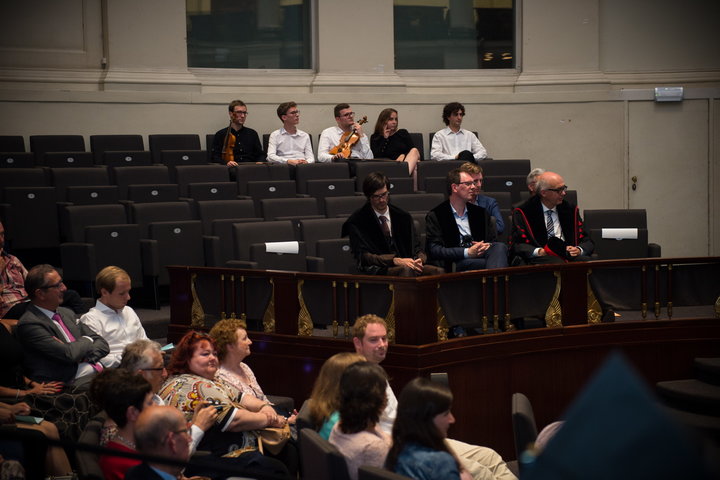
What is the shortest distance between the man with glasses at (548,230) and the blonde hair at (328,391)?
2675 millimetres

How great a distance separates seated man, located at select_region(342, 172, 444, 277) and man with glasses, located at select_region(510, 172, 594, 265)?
704 mm

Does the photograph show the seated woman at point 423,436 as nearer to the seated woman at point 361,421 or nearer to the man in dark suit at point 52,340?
the seated woman at point 361,421

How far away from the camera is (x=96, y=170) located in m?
7.73

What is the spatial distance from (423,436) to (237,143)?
611cm

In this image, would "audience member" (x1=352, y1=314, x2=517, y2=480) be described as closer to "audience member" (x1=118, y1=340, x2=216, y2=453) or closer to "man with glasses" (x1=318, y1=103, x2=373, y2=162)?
"audience member" (x1=118, y1=340, x2=216, y2=453)

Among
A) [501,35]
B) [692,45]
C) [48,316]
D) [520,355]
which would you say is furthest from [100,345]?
[692,45]

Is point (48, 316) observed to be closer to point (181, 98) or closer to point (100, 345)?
point (100, 345)

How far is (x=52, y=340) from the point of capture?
451 cm

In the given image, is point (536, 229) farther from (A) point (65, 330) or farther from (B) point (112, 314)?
(A) point (65, 330)

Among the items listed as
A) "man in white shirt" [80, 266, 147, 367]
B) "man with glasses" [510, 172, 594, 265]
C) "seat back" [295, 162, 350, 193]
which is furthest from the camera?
"seat back" [295, 162, 350, 193]

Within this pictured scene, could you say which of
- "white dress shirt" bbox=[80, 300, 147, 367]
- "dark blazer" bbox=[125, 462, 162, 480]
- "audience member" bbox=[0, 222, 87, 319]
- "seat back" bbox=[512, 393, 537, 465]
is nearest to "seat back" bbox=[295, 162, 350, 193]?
"audience member" bbox=[0, 222, 87, 319]

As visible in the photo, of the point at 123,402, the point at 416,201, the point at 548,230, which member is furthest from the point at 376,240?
the point at 123,402

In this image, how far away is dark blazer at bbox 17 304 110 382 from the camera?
4.50 metres

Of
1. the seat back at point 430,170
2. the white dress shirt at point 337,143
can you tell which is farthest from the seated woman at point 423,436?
the white dress shirt at point 337,143
